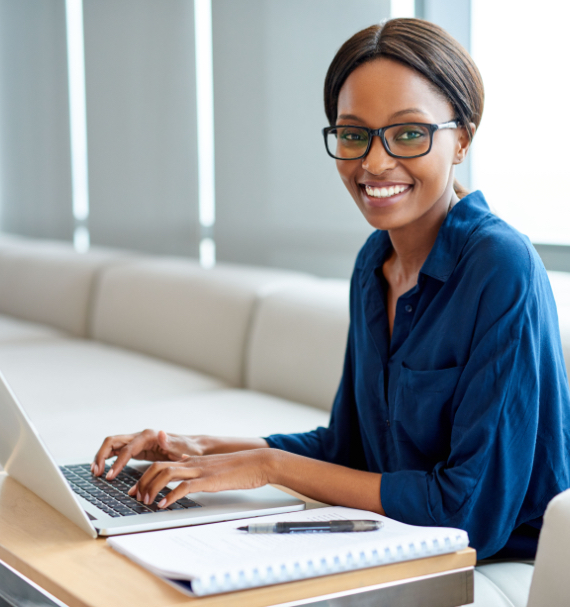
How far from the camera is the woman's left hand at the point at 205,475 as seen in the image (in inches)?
43.2

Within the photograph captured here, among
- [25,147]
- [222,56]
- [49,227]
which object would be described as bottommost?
[49,227]

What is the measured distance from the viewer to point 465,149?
1.39 meters

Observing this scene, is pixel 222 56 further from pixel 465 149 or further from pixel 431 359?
pixel 431 359

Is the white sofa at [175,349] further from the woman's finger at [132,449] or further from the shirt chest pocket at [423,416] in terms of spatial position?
the woman's finger at [132,449]

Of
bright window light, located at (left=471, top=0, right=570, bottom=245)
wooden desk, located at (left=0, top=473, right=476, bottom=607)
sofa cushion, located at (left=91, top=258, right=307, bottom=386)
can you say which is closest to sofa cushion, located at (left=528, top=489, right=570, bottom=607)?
wooden desk, located at (left=0, top=473, right=476, bottom=607)

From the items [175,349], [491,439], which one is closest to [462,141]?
[491,439]

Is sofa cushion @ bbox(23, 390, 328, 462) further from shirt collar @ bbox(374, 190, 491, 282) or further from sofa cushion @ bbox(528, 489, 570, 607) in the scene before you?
sofa cushion @ bbox(528, 489, 570, 607)

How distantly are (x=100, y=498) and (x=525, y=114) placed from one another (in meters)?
1.82

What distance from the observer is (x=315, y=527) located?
96cm

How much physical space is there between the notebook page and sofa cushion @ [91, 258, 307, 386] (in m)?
1.84

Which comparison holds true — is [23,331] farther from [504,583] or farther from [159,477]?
[504,583]

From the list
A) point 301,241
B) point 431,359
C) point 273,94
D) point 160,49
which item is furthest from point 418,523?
point 160,49

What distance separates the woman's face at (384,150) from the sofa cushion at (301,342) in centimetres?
105

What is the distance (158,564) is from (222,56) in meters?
3.11
